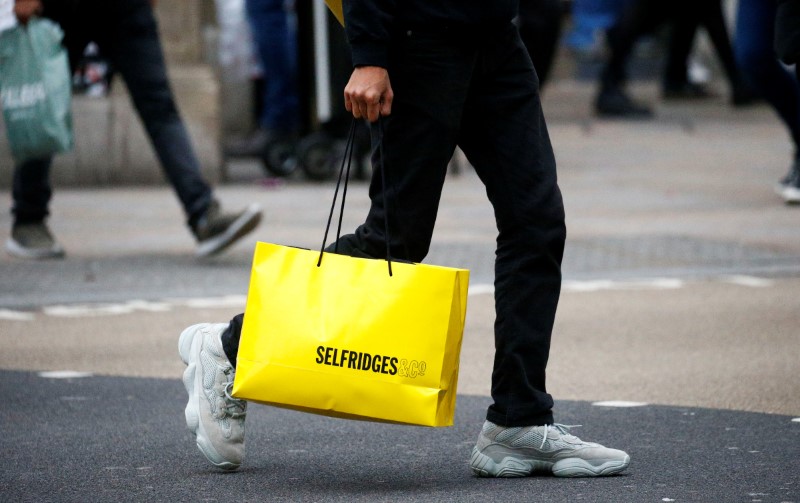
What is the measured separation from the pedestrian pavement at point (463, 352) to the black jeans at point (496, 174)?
0.33 meters

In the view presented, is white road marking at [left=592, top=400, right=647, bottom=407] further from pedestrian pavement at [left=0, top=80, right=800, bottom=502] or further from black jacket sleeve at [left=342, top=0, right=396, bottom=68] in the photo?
black jacket sleeve at [left=342, top=0, right=396, bottom=68]

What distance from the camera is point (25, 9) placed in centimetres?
718

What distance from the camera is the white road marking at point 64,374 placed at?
212 inches

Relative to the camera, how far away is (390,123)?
386 cm

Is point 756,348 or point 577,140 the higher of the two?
point 756,348

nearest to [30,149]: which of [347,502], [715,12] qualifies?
[347,502]

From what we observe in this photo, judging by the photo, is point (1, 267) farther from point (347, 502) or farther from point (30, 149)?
point (347, 502)

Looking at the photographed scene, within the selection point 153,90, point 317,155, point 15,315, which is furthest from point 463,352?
point 317,155

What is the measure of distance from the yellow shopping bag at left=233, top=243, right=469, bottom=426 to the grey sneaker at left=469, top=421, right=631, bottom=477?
0.28 meters

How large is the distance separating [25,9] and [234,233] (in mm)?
1413

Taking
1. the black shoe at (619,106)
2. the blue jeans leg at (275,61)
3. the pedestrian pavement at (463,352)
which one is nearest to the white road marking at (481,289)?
the pedestrian pavement at (463,352)

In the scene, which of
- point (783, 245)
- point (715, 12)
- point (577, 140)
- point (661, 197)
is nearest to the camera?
point (783, 245)

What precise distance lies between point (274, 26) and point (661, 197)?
3197 mm

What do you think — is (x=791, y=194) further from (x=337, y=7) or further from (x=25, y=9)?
(x=337, y=7)
